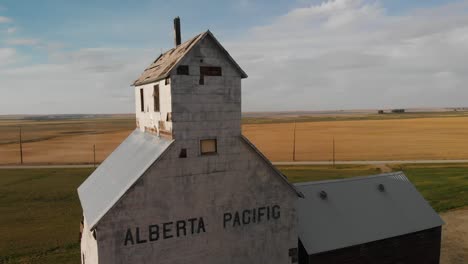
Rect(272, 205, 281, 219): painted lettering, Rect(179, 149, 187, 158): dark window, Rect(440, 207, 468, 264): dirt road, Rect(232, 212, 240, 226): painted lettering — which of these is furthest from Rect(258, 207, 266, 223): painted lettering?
Rect(440, 207, 468, 264): dirt road

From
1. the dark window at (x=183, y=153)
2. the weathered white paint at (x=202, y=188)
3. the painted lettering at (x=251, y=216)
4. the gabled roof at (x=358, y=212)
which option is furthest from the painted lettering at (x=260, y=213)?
the dark window at (x=183, y=153)

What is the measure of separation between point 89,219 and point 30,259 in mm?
14203

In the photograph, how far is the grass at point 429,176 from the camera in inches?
1393

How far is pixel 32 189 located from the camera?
43.5 metres

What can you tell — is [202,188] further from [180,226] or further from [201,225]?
[180,226]

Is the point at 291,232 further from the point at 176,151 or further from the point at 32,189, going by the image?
the point at 32,189

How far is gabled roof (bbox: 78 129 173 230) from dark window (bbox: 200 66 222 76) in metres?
3.15

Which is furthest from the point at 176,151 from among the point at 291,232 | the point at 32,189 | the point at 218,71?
the point at 32,189

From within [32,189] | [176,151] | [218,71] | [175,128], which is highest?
[218,71]

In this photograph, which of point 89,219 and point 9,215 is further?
point 9,215

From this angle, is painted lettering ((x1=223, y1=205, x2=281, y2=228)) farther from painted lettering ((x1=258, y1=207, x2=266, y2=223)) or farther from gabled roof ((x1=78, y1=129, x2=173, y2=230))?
gabled roof ((x1=78, y1=129, x2=173, y2=230))

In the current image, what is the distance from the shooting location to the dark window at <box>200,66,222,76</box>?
506 inches

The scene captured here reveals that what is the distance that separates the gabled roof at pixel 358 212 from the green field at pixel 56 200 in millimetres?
15580

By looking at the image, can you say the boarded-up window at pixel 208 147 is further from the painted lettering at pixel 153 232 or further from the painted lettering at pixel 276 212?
the painted lettering at pixel 276 212
